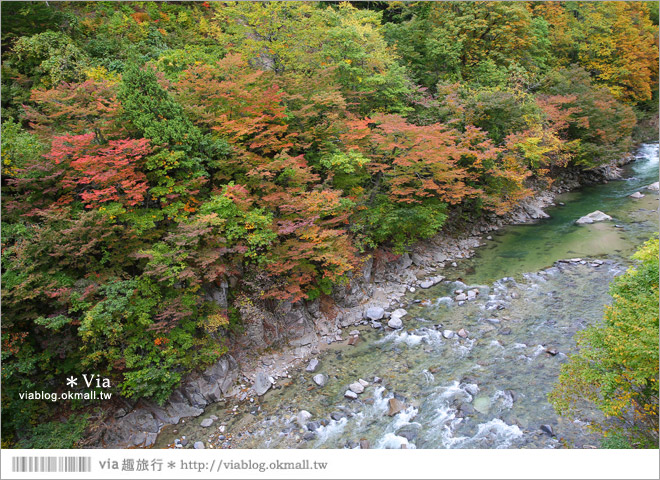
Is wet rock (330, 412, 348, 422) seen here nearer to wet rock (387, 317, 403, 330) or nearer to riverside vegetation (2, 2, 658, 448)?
riverside vegetation (2, 2, 658, 448)

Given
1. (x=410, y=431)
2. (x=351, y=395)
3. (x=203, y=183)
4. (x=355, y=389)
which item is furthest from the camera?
(x=203, y=183)

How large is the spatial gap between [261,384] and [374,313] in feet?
14.5

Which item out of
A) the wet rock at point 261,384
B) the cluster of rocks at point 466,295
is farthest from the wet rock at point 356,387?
the cluster of rocks at point 466,295

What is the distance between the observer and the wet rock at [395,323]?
36.7 ft

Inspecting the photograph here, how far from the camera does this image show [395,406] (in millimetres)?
8352

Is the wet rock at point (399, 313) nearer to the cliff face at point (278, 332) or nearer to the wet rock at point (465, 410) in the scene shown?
the cliff face at point (278, 332)

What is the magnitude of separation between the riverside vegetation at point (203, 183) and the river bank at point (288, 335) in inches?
19.0

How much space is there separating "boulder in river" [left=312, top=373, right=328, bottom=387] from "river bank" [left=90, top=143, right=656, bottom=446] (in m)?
0.73

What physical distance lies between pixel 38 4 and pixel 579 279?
21504 mm

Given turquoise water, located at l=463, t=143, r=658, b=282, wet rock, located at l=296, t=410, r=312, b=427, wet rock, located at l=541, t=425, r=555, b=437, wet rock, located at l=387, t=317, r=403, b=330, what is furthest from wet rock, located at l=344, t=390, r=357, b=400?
turquoise water, located at l=463, t=143, r=658, b=282

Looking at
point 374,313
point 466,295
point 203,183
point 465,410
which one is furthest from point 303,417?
point 466,295

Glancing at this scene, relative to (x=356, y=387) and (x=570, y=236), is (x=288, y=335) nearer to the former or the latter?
(x=356, y=387)

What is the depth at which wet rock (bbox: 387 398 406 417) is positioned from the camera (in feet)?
27.0

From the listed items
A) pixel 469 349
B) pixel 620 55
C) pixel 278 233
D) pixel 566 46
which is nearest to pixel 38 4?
pixel 278 233
